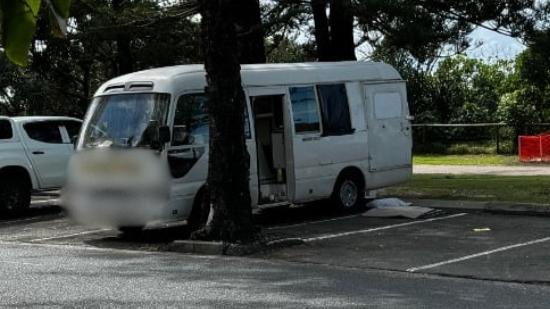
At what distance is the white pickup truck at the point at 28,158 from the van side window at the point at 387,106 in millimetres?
6262

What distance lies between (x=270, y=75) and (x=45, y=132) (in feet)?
18.5

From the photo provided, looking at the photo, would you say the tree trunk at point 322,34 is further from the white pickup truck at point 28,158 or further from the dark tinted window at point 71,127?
the white pickup truck at point 28,158

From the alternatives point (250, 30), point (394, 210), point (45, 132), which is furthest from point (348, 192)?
point (45, 132)

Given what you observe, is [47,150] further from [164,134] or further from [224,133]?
[224,133]

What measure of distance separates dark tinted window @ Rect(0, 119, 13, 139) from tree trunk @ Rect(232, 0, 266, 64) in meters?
4.72

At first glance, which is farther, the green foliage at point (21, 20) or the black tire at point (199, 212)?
the black tire at point (199, 212)

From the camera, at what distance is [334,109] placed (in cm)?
1345

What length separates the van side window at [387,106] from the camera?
14.1 meters

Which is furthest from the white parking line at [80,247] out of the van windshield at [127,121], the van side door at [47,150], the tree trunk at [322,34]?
the tree trunk at [322,34]

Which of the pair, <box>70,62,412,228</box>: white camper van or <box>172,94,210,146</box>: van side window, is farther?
<box>172,94,210,146</box>: van side window

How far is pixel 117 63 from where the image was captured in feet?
86.1

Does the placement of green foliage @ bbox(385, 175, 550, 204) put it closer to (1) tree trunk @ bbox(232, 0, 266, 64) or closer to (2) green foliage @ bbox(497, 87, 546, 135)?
(1) tree trunk @ bbox(232, 0, 266, 64)

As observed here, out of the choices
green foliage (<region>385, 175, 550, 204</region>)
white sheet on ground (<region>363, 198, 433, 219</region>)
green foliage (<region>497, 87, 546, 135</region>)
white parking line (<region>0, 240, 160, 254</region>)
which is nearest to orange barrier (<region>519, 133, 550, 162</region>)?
green foliage (<region>497, 87, 546, 135</region>)

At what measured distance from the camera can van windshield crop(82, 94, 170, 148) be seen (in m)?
11.1
